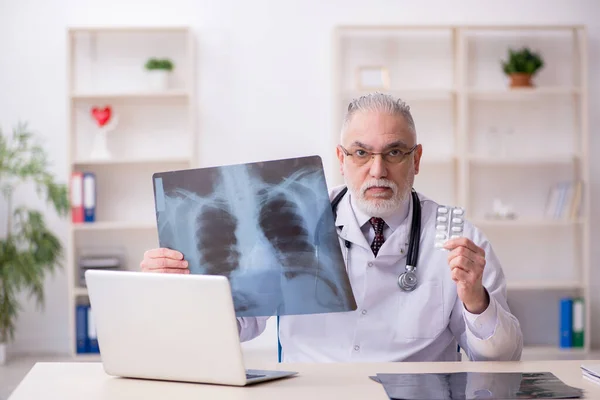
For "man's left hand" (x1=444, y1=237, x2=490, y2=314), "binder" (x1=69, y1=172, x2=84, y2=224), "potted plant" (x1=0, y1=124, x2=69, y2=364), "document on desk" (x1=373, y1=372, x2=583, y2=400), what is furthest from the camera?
"binder" (x1=69, y1=172, x2=84, y2=224)

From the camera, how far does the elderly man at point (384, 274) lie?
7.16 ft

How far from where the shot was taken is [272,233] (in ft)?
6.22

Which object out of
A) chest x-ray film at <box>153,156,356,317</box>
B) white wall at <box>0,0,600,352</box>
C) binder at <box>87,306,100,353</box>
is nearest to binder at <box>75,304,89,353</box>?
binder at <box>87,306,100,353</box>

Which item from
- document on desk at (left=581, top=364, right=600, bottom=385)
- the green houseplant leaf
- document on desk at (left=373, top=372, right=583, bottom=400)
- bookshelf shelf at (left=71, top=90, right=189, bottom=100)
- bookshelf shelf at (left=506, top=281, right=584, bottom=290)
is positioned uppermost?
the green houseplant leaf

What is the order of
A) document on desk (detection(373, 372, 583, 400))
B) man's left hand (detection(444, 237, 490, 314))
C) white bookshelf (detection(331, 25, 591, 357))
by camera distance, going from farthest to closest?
white bookshelf (detection(331, 25, 591, 357)) < man's left hand (detection(444, 237, 490, 314)) < document on desk (detection(373, 372, 583, 400))

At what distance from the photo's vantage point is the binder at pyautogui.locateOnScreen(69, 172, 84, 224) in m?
5.19

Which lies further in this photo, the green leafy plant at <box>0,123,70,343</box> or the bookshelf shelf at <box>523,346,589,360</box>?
the bookshelf shelf at <box>523,346,589,360</box>

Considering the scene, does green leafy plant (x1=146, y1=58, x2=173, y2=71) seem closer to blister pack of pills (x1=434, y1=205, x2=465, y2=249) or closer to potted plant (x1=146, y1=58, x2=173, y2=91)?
potted plant (x1=146, y1=58, x2=173, y2=91)

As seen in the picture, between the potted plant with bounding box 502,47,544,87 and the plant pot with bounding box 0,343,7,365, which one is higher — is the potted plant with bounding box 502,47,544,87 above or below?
above

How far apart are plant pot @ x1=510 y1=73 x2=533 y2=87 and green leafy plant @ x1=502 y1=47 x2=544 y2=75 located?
24 mm

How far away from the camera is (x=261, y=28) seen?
5.50 m

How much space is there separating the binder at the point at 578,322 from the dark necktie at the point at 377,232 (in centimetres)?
345

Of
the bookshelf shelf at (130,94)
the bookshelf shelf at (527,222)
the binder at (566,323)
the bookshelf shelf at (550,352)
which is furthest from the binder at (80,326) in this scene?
the binder at (566,323)

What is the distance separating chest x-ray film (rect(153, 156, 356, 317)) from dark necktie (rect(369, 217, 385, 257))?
416 mm
